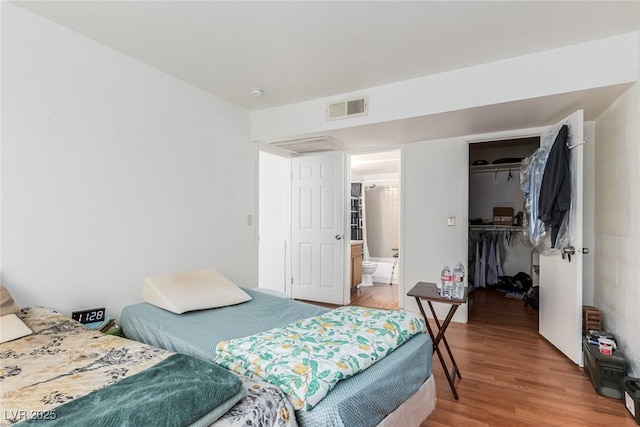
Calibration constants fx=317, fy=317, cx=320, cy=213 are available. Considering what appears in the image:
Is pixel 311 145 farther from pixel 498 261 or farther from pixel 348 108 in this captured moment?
pixel 498 261

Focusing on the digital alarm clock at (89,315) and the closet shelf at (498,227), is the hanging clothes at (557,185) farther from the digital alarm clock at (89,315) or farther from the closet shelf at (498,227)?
the digital alarm clock at (89,315)

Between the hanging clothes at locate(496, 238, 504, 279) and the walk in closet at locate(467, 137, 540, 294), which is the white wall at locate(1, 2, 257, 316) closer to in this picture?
the walk in closet at locate(467, 137, 540, 294)

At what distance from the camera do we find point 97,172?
2324 mm

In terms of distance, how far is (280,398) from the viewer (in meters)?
1.15

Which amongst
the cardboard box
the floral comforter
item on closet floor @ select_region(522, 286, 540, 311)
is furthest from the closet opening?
the floral comforter

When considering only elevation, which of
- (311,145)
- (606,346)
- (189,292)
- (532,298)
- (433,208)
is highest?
(311,145)

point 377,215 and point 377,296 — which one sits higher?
point 377,215

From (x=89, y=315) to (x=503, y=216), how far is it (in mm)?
5259

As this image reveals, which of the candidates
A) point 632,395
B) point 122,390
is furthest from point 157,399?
point 632,395

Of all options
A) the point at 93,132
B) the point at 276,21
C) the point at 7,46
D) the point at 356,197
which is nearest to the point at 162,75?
the point at 93,132

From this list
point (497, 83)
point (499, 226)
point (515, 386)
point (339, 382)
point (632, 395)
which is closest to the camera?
point (339, 382)

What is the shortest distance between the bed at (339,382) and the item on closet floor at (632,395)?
125 cm

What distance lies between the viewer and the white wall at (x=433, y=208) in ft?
11.8

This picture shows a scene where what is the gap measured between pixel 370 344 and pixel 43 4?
271 cm
